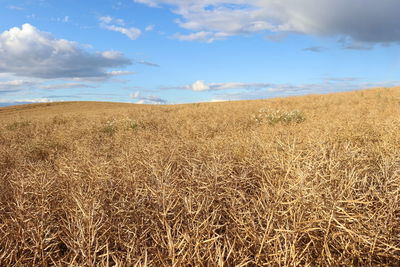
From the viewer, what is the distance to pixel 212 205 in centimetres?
231

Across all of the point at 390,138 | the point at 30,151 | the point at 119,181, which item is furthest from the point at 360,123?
the point at 30,151

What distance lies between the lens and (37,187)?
98.7 inches

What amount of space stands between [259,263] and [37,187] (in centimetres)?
211

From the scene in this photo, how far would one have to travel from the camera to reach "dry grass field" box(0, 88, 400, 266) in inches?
62.7

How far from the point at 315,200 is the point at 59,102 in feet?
155

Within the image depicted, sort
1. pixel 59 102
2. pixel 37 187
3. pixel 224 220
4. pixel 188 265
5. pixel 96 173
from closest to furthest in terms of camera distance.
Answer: pixel 188 265
pixel 224 220
pixel 37 187
pixel 96 173
pixel 59 102

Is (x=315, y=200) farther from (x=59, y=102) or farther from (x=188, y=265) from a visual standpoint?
(x=59, y=102)

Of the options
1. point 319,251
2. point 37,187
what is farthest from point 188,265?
point 37,187

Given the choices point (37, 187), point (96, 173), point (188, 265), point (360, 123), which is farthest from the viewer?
point (360, 123)

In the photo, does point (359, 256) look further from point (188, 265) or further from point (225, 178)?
point (225, 178)

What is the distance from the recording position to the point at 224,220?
223 centimetres

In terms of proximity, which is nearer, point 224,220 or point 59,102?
point 224,220

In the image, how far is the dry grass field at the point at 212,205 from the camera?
1.59 metres

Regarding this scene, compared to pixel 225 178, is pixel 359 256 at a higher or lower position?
lower
